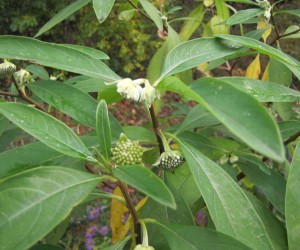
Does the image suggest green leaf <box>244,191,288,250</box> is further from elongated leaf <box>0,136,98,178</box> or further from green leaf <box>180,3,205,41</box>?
green leaf <box>180,3,205,41</box>

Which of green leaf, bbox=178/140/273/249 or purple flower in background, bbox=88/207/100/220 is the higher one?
green leaf, bbox=178/140/273/249

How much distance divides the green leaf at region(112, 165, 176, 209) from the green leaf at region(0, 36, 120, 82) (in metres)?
0.20

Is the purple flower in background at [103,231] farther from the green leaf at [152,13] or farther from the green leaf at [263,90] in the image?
the green leaf at [263,90]

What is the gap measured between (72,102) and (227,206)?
327mm

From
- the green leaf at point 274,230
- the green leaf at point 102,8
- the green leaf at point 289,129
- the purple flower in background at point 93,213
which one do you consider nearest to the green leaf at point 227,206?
the green leaf at point 274,230

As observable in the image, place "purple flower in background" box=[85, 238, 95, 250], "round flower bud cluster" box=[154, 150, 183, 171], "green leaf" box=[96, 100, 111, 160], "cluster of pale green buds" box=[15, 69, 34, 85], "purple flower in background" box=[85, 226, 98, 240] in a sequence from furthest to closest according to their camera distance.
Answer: "purple flower in background" box=[85, 226, 98, 240] < "purple flower in background" box=[85, 238, 95, 250] < "cluster of pale green buds" box=[15, 69, 34, 85] < "round flower bud cluster" box=[154, 150, 183, 171] < "green leaf" box=[96, 100, 111, 160]

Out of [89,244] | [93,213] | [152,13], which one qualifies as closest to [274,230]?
[152,13]

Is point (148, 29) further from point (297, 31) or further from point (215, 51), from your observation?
point (215, 51)

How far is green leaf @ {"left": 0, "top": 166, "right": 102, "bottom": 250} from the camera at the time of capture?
17.5 inches

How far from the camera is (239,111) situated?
0.42m

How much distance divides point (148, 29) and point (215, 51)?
4388mm

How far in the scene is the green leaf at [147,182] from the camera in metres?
0.48

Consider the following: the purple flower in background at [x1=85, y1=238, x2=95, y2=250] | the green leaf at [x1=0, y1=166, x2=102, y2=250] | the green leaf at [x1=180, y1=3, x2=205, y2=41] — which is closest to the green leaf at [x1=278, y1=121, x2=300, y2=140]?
the green leaf at [x1=0, y1=166, x2=102, y2=250]

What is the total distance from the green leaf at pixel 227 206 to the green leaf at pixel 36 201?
188 mm
